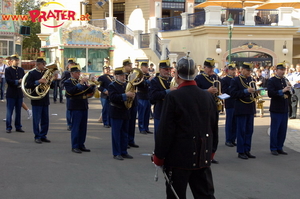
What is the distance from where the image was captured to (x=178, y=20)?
31344 mm

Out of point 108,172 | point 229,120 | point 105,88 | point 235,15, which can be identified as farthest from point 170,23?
point 108,172

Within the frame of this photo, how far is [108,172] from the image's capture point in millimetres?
7785

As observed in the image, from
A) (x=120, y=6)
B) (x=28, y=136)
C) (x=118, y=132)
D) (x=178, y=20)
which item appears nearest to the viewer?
(x=118, y=132)

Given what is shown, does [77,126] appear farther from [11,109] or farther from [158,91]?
[11,109]

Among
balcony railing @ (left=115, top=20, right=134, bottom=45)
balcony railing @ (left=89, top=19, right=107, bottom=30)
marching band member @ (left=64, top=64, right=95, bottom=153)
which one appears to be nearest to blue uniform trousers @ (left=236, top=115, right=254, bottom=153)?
marching band member @ (left=64, top=64, right=95, bottom=153)

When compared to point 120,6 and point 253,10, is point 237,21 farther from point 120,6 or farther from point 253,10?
point 120,6

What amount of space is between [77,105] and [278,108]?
4131 millimetres

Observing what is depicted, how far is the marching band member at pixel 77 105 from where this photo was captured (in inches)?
367

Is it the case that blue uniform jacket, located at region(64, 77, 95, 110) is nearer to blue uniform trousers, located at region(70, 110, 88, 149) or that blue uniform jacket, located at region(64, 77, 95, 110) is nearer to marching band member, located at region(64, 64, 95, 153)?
marching band member, located at region(64, 64, 95, 153)

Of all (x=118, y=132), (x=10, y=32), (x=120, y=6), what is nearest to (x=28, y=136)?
(x=118, y=132)

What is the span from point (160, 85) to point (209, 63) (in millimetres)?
1103

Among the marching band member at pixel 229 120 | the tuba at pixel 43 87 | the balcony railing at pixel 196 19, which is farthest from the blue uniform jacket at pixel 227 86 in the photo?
the balcony railing at pixel 196 19

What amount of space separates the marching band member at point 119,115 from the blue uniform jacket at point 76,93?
736mm

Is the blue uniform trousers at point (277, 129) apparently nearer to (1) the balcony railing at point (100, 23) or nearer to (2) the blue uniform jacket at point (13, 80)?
(2) the blue uniform jacket at point (13, 80)
